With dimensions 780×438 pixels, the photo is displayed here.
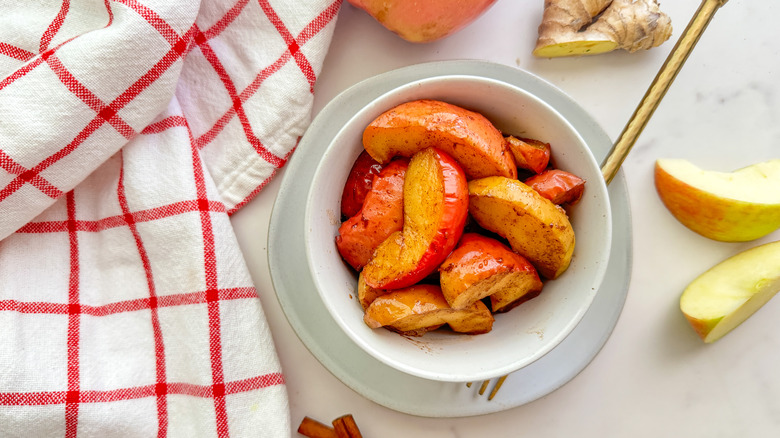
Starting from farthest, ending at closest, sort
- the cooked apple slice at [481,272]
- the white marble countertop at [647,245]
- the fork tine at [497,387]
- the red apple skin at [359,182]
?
the white marble countertop at [647,245]
the fork tine at [497,387]
the red apple skin at [359,182]
the cooked apple slice at [481,272]

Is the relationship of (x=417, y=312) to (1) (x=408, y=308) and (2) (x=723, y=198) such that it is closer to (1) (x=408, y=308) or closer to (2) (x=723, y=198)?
(1) (x=408, y=308)

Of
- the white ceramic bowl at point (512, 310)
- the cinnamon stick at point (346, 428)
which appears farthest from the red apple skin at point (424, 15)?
the cinnamon stick at point (346, 428)

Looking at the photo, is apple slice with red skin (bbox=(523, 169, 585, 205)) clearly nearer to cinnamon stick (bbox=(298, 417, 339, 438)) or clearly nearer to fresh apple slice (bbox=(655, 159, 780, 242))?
fresh apple slice (bbox=(655, 159, 780, 242))

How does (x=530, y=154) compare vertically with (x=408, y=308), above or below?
above

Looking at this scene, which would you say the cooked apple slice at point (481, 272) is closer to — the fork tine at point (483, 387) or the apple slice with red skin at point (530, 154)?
the apple slice with red skin at point (530, 154)

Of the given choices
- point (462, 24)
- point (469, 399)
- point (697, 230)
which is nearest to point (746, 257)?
point (697, 230)

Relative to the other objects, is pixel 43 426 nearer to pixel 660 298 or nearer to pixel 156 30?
pixel 156 30

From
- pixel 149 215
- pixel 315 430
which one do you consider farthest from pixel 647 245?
pixel 149 215
